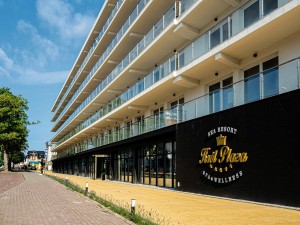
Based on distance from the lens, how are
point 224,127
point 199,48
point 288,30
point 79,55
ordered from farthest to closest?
point 79,55, point 199,48, point 224,127, point 288,30

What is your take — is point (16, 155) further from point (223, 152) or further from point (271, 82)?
point (271, 82)

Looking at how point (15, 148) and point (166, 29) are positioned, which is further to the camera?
point (15, 148)

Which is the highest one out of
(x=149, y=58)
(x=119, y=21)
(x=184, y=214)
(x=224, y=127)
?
(x=119, y=21)

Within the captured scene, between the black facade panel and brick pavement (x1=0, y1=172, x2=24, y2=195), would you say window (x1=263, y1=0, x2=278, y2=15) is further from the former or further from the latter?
brick pavement (x1=0, y1=172, x2=24, y2=195)

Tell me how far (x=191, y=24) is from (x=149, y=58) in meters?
7.25

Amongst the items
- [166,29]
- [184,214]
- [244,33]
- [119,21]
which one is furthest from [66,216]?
[119,21]

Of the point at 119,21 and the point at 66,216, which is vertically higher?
the point at 119,21

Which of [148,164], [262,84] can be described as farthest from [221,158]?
[148,164]

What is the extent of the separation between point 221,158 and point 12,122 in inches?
2096

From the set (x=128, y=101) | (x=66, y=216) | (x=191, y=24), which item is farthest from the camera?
(x=128, y=101)

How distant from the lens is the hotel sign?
15.5m

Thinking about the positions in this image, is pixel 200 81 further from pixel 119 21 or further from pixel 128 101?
pixel 119 21

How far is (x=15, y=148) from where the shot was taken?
66125 mm

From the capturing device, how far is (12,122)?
63438mm
